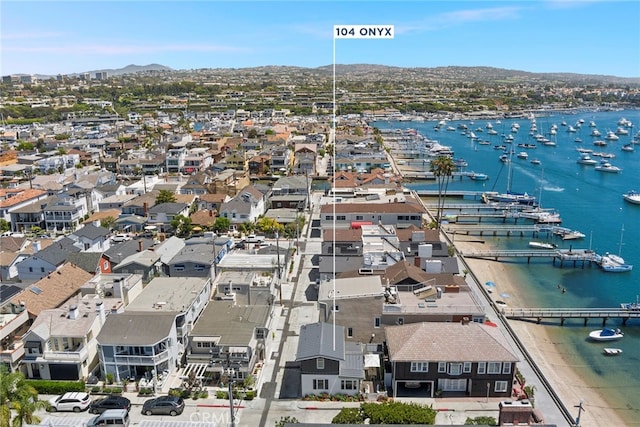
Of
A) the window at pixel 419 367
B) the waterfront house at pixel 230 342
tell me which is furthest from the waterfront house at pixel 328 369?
the waterfront house at pixel 230 342

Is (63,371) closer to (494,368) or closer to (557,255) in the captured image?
(494,368)

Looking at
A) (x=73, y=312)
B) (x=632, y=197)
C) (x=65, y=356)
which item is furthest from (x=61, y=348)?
(x=632, y=197)

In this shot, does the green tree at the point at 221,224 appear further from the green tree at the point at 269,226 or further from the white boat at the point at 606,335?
the white boat at the point at 606,335

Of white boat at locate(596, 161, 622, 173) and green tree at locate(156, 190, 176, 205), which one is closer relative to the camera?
green tree at locate(156, 190, 176, 205)

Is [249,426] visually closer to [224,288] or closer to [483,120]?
[224,288]

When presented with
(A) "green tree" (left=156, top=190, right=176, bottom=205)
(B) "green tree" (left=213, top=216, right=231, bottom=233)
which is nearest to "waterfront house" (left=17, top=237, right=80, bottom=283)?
(B) "green tree" (left=213, top=216, right=231, bottom=233)

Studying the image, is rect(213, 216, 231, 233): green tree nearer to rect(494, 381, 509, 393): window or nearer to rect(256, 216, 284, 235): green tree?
rect(256, 216, 284, 235): green tree
